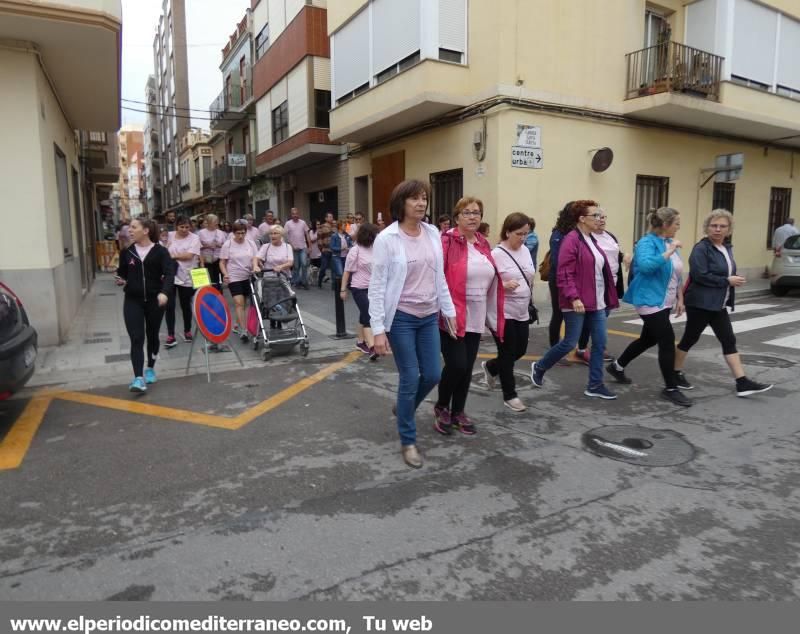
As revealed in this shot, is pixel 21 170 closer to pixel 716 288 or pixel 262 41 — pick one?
pixel 716 288

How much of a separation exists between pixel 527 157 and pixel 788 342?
A: 5.61m

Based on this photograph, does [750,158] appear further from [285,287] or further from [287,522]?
[287,522]

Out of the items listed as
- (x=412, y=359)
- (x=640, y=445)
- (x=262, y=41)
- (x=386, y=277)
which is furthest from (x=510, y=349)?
(x=262, y=41)

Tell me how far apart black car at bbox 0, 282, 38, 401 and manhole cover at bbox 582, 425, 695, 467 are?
448 cm

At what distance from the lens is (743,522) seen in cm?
314

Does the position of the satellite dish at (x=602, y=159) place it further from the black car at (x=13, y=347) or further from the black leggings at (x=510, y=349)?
the black car at (x=13, y=347)

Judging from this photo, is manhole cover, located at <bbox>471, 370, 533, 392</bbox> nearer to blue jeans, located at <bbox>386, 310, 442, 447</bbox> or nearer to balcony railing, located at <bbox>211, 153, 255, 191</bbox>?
blue jeans, located at <bbox>386, 310, 442, 447</bbox>

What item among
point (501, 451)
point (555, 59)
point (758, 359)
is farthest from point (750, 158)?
point (501, 451)

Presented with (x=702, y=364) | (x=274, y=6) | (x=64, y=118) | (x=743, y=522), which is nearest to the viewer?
(x=743, y=522)

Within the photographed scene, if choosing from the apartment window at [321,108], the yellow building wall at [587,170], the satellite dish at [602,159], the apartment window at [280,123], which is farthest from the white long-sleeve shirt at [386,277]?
the apartment window at [280,123]

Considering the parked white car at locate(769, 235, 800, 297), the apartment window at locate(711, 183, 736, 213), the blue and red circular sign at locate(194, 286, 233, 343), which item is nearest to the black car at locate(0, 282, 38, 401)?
the blue and red circular sign at locate(194, 286, 233, 343)

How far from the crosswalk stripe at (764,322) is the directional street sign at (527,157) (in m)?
4.65

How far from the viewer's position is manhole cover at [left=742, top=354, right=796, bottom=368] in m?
6.68

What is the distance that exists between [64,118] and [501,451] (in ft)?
37.8
